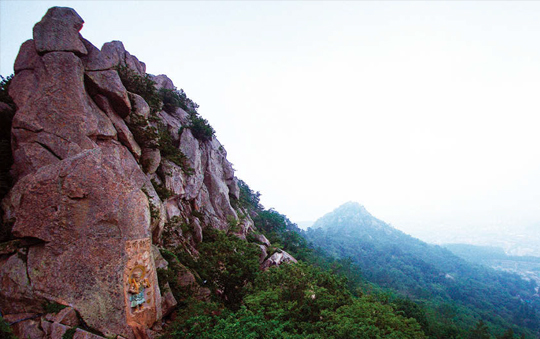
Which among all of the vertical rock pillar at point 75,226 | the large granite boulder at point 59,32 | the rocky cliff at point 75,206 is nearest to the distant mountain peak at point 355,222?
the rocky cliff at point 75,206

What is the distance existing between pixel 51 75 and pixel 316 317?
14393 millimetres

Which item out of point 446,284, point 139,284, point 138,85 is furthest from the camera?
point 446,284

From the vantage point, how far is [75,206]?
23.7 feet

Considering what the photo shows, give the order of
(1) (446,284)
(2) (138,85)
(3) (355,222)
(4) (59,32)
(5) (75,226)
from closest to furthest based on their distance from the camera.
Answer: (5) (75,226), (4) (59,32), (2) (138,85), (1) (446,284), (3) (355,222)

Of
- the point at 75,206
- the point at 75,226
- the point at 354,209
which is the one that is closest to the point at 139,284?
the point at 75,226

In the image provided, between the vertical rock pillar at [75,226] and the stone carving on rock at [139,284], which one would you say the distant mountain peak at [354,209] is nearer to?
the stone carving on rock at [139,284]

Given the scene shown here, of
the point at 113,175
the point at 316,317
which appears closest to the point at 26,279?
the point at 113,175

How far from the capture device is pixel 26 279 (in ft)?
22.1

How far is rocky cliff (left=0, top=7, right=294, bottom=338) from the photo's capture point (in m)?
6.73

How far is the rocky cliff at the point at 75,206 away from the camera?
6730 mm

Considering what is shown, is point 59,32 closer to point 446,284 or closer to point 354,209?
point 446,284

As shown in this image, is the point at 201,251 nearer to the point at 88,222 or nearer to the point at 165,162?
the point at 165,162

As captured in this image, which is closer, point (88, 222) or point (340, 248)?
point (88, 222)

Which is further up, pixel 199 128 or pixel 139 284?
pixel 199 128
